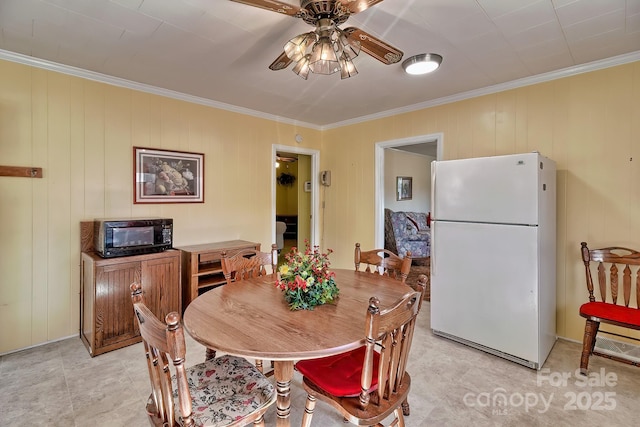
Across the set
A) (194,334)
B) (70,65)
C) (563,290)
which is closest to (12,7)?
(70,65)

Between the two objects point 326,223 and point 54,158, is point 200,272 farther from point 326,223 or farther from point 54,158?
point 326,223

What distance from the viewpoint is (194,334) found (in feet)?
4.22

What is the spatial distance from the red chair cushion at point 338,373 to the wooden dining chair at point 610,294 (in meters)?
1.77

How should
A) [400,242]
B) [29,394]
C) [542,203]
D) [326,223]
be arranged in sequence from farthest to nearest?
[400,242], [326,223], [542,203], [29,394]

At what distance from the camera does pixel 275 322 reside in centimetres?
142

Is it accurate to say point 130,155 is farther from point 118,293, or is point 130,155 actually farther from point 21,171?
point 118,293

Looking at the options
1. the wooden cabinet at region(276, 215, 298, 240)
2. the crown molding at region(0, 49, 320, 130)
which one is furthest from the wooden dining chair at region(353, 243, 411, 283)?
the wooden cabinet at region(276, 215, 298, 240)

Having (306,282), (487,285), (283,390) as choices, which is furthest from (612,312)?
(283,390)

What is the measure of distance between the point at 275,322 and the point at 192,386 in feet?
1.56

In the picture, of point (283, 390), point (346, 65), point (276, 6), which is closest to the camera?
point (283, 390)

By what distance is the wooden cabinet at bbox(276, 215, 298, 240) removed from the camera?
7.87 m

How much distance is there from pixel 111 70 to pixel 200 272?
2.03 m

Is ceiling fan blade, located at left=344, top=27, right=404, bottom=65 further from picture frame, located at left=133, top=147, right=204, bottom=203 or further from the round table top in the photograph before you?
picture frame, located at left=133, top=147, right=204, bottom=203

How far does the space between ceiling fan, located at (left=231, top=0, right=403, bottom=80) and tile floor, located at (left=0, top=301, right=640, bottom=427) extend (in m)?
2.05
